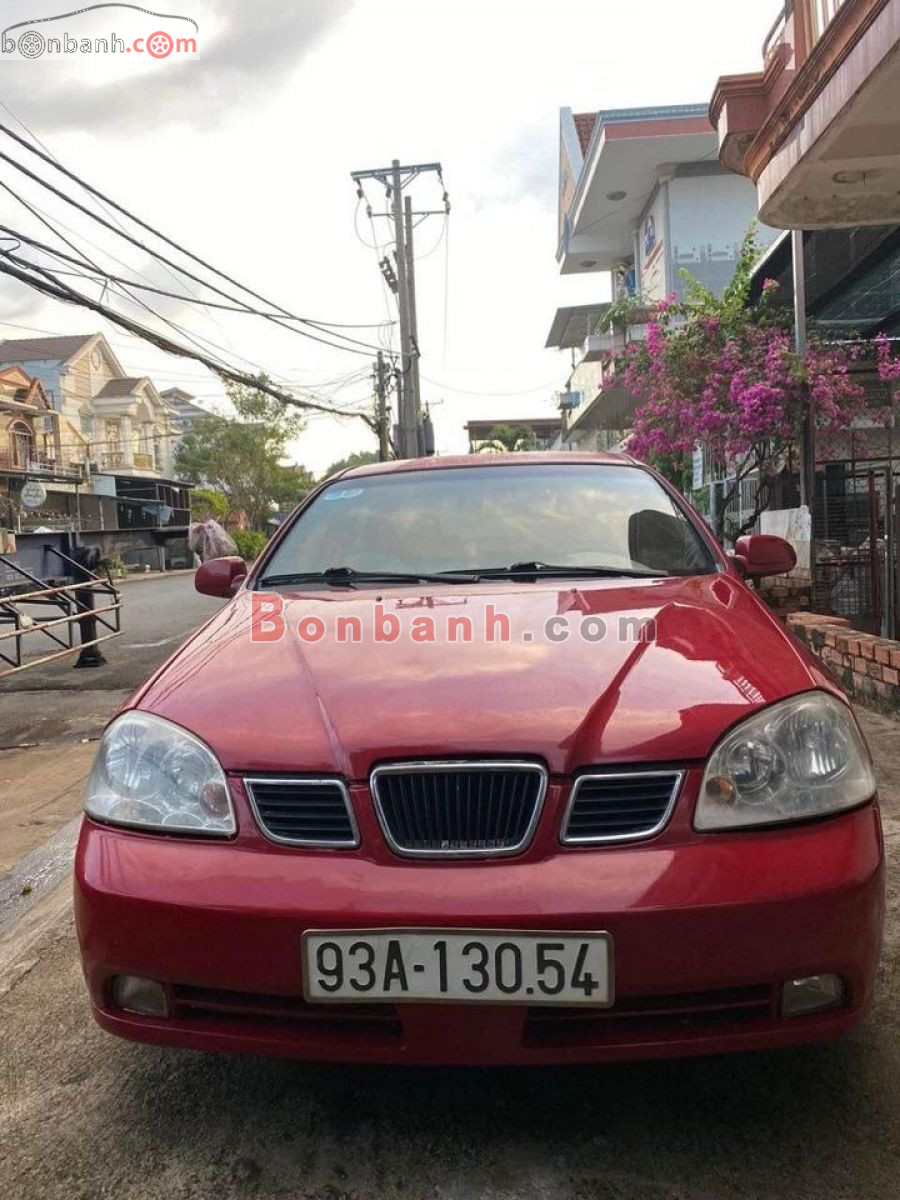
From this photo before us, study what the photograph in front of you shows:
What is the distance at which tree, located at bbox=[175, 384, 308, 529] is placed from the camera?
4522 cm

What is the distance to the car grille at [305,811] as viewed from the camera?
167cm

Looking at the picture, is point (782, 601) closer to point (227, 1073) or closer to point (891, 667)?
point (891, 667)

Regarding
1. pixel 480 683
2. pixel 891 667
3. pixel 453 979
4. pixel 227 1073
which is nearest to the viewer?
pixel 453 979

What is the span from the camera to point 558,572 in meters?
2.67

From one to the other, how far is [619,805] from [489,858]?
246mm

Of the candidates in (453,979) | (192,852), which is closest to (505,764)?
(453,979)

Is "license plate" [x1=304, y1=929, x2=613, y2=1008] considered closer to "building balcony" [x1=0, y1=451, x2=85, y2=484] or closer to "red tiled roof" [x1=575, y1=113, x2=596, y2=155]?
"red tiled roof" [x1=575, y1=113, x2=596, y2=155]

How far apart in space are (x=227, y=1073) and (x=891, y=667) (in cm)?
407

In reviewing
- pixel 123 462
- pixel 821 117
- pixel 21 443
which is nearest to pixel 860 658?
pixel 821 117

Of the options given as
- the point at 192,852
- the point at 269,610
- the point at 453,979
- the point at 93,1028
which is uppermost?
the point at 269,610

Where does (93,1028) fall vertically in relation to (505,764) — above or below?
below

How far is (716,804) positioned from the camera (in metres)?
1.68

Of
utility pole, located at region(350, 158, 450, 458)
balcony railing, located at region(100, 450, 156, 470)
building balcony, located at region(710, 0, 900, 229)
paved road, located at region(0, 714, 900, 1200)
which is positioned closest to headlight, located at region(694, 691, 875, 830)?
paved road, located at region(0, 714, 900, 1200)

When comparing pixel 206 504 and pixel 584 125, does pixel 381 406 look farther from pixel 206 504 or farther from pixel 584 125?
pixel 206 504
